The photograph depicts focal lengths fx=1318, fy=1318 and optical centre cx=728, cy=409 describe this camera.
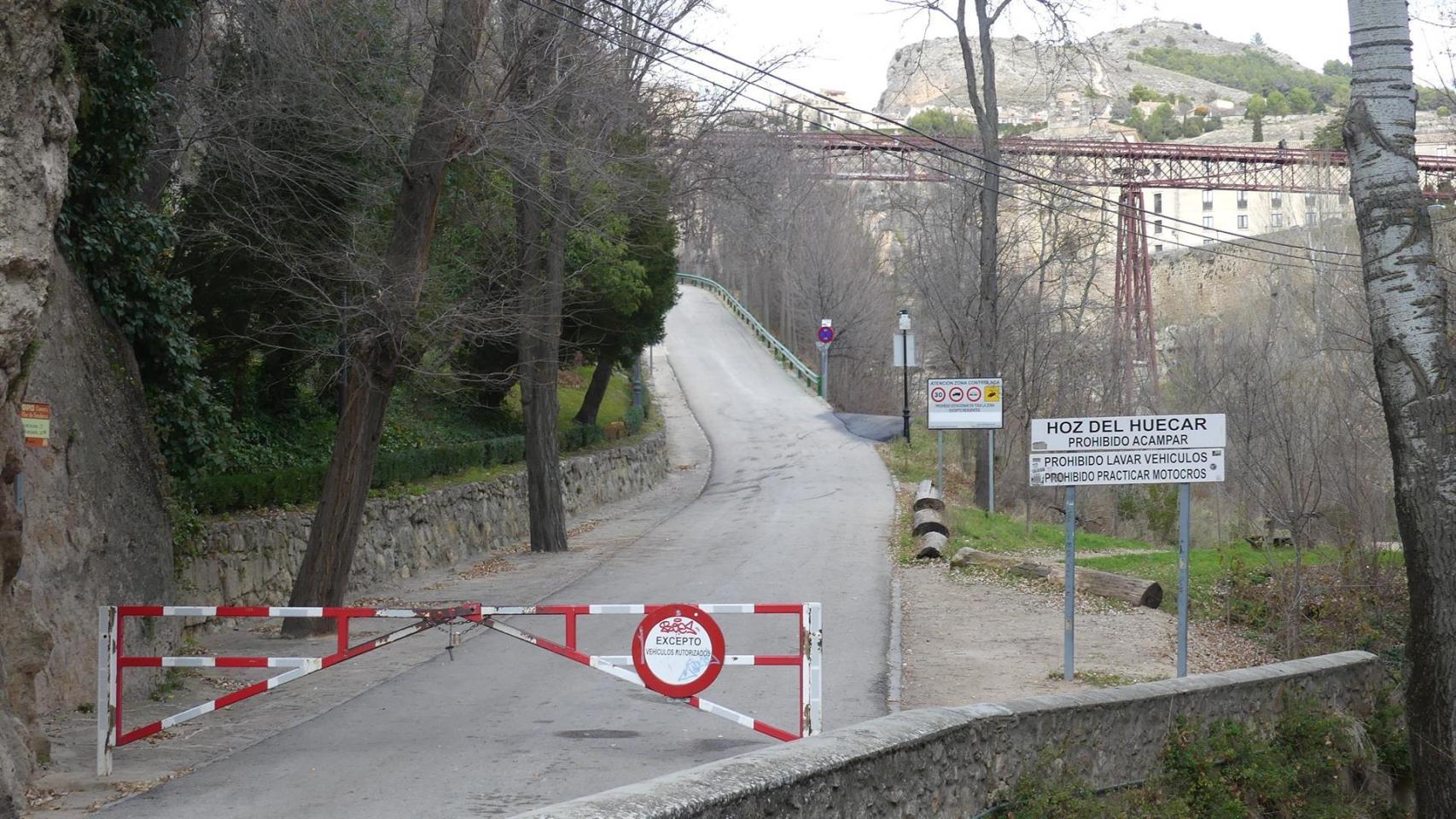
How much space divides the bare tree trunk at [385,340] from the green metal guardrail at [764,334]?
3373 cm

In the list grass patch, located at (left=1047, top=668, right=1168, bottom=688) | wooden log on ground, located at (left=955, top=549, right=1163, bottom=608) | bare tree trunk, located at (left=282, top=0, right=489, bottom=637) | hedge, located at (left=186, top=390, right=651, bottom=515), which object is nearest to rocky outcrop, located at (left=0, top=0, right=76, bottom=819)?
bare tree trunk, located at (left=282, top=0, right=489, bottom=637)

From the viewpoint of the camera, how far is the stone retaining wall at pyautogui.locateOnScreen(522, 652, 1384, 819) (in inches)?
181

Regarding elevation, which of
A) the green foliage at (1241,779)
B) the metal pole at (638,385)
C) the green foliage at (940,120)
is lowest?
the green foliage at (1241,779)

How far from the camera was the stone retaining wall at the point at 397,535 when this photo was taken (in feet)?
47.5

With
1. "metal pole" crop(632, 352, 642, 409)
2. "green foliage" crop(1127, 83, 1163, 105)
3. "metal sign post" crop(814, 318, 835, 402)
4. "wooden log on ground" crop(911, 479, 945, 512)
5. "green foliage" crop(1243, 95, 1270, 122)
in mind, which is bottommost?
"wooden log on ground" crop(911, 479, 945, 512)

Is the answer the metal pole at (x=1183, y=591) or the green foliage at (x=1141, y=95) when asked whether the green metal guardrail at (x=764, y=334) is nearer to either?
the metal pole at (x=1183, y=591)

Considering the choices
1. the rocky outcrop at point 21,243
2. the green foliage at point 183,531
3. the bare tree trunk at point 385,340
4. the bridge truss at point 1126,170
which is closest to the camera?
the rocky outcrop at point 21,243

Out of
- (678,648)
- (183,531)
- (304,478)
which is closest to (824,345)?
(304,478)

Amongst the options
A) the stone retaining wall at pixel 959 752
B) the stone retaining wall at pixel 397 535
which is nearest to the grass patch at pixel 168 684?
the stone retaining wall at pixel 397 535

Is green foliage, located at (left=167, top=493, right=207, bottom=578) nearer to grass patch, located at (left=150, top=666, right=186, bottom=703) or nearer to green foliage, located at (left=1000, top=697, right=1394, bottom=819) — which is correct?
grass patch, located at (left=150, top=666, right=186, bottom=703)

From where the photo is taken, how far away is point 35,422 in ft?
32.4

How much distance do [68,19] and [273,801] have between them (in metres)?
6.83

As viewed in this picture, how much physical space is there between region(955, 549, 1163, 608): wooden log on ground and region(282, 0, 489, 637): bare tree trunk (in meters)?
8.86

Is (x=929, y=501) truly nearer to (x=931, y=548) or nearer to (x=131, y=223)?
(x=931, y=548)
